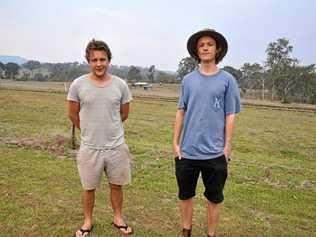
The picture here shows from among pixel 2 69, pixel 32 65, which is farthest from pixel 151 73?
pixel 32 65

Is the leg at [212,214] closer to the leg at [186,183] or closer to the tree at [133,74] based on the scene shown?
the leg at [186,183]

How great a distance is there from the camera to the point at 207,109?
3176mm

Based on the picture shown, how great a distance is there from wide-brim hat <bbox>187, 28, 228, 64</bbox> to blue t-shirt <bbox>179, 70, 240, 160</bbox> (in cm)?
18

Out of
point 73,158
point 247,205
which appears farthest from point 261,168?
point 73,158

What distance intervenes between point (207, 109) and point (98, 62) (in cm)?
103

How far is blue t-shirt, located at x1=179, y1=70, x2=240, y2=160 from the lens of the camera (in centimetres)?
315

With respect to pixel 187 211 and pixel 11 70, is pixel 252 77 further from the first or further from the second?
pixel 187 211

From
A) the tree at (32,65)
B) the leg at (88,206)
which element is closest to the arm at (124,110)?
the leg at (88,206)

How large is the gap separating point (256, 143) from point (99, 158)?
31.2ft

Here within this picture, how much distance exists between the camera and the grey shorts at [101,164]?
3.54 meters

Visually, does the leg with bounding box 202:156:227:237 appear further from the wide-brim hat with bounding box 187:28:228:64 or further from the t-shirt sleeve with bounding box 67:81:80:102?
the t-shirt sleeve with bounding box 67:81:80:102

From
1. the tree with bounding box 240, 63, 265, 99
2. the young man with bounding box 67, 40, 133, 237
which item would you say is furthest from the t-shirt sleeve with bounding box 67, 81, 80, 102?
the tree with bounding box 240, 63, 265, 99

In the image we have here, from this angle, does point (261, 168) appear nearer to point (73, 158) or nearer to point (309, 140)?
point (73, 158)

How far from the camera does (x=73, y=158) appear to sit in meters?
7.19
